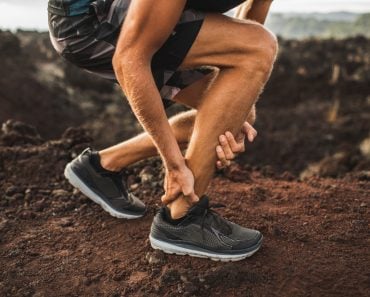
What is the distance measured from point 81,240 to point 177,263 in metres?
0.61

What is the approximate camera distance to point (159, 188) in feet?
10.3

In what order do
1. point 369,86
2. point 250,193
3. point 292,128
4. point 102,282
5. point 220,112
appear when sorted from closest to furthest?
point 220,112, point 102,282, point 250,193, point 292,128, point 369,86

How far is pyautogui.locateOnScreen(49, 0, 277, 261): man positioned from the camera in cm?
184

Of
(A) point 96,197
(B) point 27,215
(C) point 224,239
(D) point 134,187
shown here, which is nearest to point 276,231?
(C) point 224,239

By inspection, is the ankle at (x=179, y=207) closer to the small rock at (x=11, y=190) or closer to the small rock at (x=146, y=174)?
the small rock at (x=146, y=174)

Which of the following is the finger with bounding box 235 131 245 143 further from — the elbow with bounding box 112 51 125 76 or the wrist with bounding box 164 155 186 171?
the elbow with bounding box 112 51 125 76

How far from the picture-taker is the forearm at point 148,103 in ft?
6.02

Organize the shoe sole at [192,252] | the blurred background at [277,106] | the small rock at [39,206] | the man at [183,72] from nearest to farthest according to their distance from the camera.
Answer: the man at [183,72], the shoe sole at [192,252], the small rock at [39,206], the blurred background at [277,106]

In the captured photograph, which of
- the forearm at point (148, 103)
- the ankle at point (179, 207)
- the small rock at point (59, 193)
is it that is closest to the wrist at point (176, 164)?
the forearm at point (148, 103)

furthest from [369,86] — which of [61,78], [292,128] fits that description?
[61,78]

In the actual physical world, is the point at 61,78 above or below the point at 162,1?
below

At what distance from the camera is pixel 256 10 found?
8.20 ft

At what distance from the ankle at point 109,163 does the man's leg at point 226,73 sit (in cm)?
71

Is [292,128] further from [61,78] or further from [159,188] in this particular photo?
[159,188]
